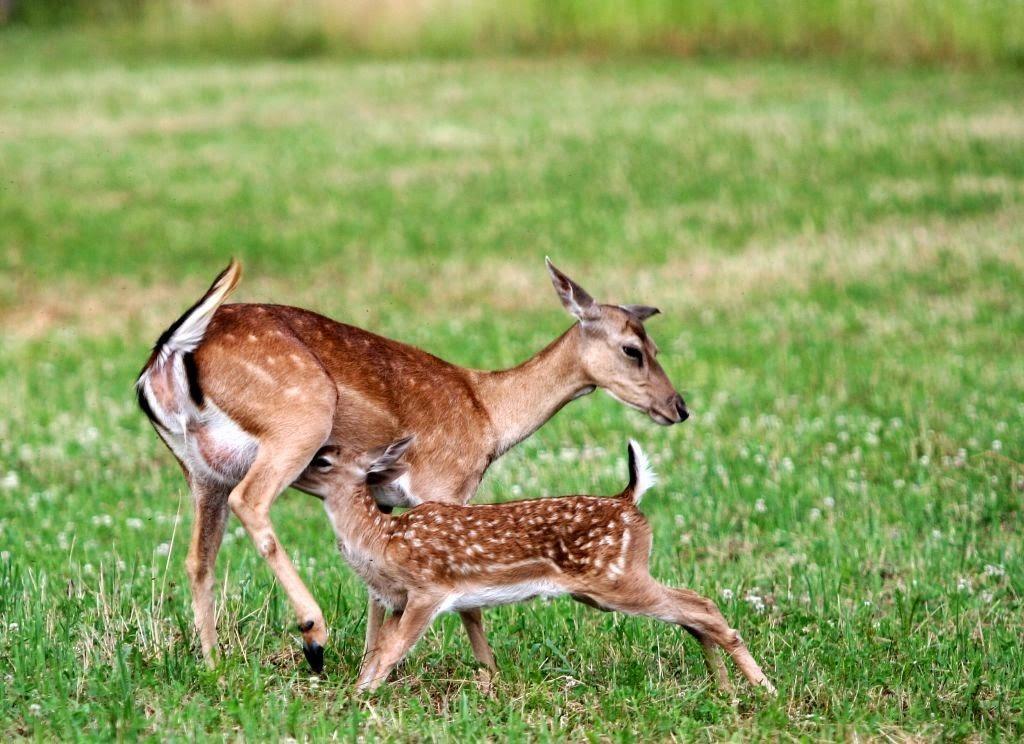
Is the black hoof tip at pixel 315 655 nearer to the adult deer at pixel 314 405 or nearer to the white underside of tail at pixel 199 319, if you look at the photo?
the adult deer at pixel 314 405

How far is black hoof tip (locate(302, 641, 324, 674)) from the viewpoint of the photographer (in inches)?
236

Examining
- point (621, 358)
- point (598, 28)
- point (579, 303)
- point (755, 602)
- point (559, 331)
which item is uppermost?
point (579, 303)

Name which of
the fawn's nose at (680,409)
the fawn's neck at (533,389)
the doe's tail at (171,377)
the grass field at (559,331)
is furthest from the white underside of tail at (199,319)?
the fawn's nose at (680,409)

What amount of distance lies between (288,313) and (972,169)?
1467 cm

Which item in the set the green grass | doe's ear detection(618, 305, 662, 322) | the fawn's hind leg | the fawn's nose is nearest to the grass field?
the fawn's hind leg

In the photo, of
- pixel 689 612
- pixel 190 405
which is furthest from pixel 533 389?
pixel 190 405

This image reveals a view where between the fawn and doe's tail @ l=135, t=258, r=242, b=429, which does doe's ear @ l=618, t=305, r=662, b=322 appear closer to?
the fawn

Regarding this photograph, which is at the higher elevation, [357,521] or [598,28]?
[357,521]

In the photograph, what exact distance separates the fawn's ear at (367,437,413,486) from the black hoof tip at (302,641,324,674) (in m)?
0.76

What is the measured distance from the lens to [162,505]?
9.76 meters

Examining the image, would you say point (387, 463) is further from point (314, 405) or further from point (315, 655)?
point (315, 655)

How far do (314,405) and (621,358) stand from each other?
5.53ft

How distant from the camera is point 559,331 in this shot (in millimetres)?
14750

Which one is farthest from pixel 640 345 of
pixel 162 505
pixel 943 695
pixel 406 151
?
pixel 406 151
